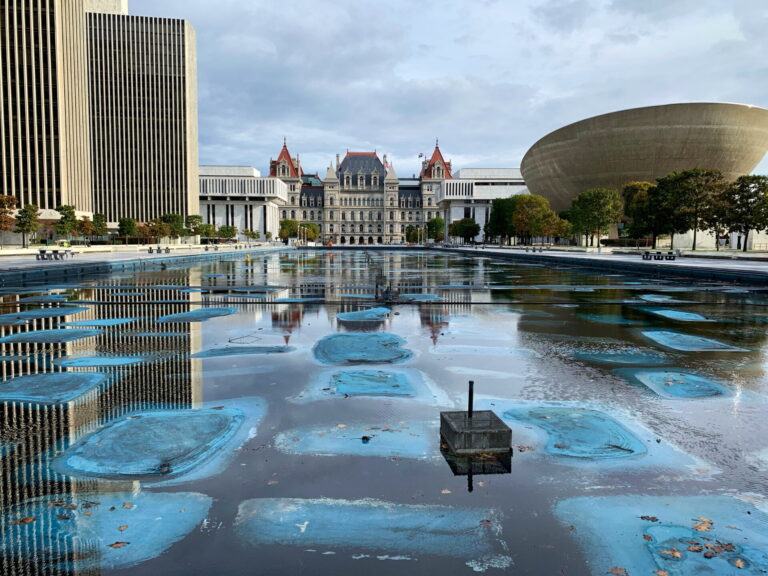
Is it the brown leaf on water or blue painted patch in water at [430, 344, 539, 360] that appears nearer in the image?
the brown leaf on water

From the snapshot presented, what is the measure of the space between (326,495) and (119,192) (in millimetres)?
120198

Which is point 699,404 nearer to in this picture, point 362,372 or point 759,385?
point 759,385

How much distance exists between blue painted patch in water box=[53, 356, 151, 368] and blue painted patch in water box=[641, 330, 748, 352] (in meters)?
9.76

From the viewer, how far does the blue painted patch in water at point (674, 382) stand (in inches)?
310

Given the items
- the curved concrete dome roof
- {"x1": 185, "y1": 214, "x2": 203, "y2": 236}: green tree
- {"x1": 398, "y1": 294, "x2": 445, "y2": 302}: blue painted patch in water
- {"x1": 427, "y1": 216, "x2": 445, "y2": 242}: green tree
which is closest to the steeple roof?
{"x1": 427, "y1": 216, "x2": 445, "y2": 242}: green tree

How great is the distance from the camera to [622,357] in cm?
1018

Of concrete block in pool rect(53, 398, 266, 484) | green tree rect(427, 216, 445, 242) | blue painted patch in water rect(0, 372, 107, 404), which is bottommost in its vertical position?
concrete block in pool rect(53, 398, 266, 484)

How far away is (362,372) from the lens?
352 inches

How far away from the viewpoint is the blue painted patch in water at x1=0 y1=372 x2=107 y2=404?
7.37 meters

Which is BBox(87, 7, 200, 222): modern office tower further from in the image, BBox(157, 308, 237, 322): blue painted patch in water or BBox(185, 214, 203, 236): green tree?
BBox(157, 308, 237, 322): blue painted patch in water

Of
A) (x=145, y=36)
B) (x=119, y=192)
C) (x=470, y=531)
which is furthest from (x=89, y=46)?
(x=470, y=531)

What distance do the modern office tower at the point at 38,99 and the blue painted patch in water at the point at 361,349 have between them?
262ft

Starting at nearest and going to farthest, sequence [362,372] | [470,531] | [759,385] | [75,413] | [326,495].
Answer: [470,531]
[326,495]
[75,413]
[759,385]
[362,372]

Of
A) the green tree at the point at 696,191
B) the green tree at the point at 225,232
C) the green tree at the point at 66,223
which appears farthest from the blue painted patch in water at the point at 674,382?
the green tree at the point at 225,232
